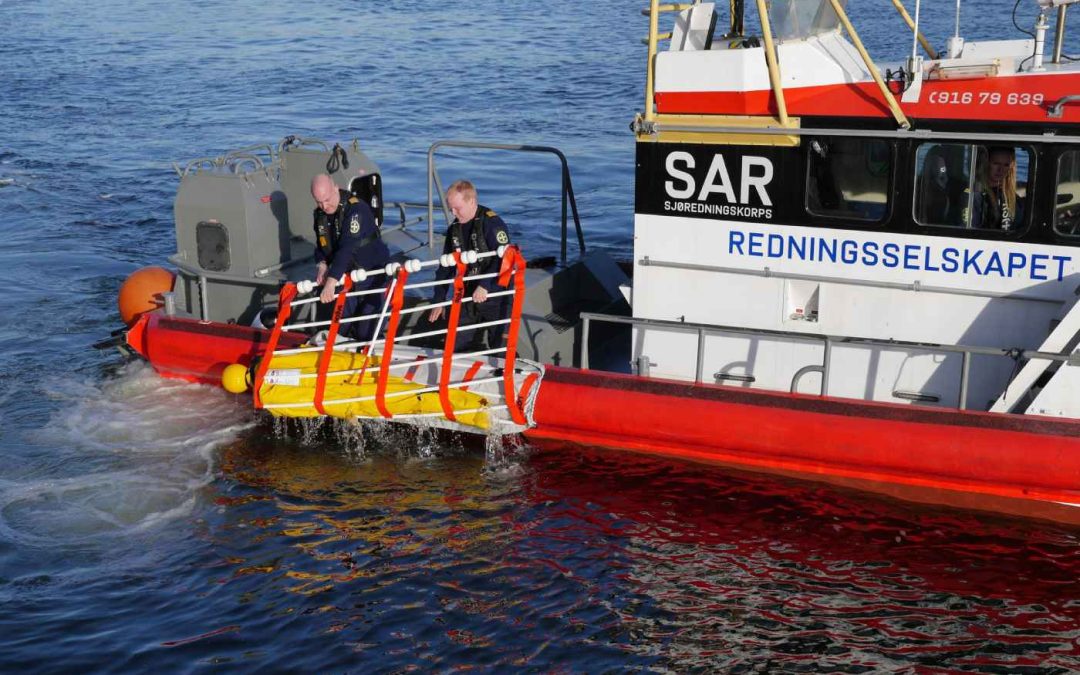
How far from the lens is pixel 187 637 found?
6852mm

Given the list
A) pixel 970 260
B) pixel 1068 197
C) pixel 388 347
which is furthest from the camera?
pixel 388 347

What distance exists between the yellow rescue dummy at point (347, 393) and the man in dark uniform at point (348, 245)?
578mm

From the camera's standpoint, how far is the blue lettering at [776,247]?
8.13 meters

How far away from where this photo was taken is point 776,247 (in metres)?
8.16

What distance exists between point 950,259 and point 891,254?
369mm

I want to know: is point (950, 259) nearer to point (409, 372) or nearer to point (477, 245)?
point (477, 245)

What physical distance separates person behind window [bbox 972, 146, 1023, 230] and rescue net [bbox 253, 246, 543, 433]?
3.06 meters

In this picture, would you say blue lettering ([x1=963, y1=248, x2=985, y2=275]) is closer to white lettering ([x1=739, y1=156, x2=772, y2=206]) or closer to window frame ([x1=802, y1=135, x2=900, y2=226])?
window frame ([x1=802, y1=135, x2=900, y2=226])

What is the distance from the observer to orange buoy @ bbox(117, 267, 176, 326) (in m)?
10.6

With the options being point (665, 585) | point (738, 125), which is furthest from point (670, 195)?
point (665, 585)

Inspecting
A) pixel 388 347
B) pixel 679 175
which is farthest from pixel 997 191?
pixel 388 347

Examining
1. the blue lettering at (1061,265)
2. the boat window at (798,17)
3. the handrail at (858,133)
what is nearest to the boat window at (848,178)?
the handrail at (858,133)

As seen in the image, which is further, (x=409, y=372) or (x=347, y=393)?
(x=409, y=372)

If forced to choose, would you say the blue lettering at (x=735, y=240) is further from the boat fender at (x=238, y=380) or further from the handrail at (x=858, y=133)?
the boat fender at (x=238, y=380)
